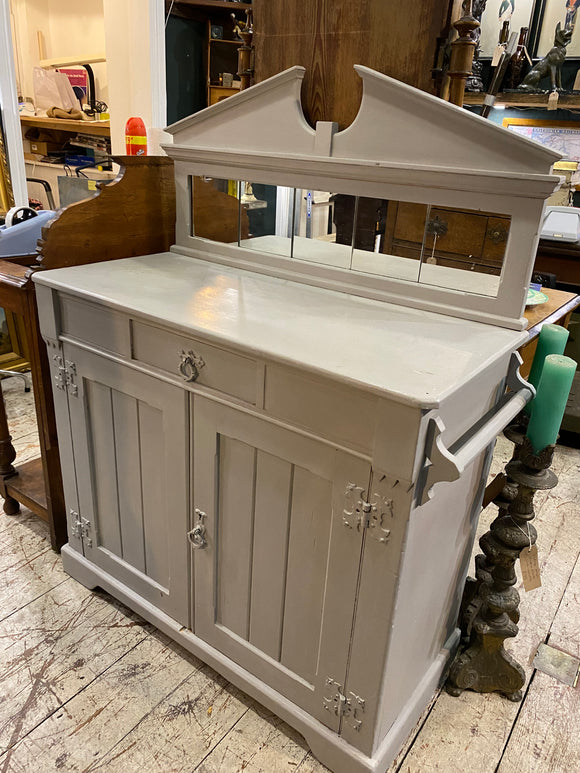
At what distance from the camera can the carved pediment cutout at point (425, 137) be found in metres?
1.18

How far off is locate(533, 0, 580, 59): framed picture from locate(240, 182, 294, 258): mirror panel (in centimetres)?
231

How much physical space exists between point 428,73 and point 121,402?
42.0 inches

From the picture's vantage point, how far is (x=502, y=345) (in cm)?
119

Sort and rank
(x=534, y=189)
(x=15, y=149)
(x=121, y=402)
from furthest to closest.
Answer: (x=15, y=149) → (x=121, y=402) → (x=534, y=189)

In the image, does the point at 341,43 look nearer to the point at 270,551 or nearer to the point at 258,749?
the point at 270,551

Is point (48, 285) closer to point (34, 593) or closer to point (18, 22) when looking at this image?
point (34, 593)

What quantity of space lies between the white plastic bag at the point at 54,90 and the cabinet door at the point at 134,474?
3.02 meters

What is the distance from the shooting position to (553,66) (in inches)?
113

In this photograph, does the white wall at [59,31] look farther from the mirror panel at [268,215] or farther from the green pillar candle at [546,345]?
the green pillar candle at [546,345]

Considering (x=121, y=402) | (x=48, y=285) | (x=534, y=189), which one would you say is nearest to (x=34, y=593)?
(x=121, y=402)

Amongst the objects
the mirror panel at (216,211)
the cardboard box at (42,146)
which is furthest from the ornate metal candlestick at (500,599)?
the cardboard box at (42,146)

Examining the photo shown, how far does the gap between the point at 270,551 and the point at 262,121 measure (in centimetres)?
108

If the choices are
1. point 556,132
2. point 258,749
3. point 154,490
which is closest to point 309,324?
point 154,490

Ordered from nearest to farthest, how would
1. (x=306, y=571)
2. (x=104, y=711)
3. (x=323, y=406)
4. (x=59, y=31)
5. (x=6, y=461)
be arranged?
1. (x=323, y=406)
2. (x=306, y=571)
3. (x=104, y=711)
4. (x=6, y=461)
5. (x=59, y=31)
